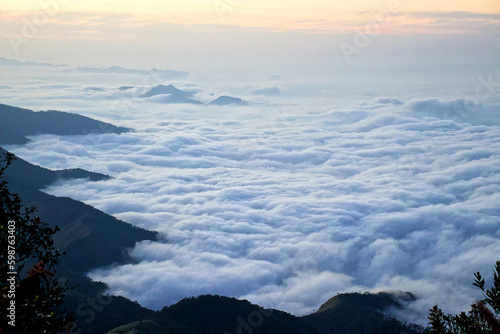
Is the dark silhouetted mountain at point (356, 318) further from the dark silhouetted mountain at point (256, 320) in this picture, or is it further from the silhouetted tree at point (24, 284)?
the silhouetted tree at point (24, 284)

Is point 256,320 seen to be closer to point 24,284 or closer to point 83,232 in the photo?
point 83,232

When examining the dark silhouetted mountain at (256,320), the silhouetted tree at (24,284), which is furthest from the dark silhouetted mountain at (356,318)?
the silhouetted tree at (24,284)

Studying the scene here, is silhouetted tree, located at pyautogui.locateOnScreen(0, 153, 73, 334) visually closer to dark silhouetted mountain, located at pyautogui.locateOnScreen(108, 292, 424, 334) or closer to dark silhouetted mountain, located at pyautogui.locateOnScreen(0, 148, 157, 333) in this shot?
dark silhouetted mountain, located at pyautogui.locateOnScreen(108, 292, 424, 334)

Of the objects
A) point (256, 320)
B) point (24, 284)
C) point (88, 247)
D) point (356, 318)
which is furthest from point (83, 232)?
point (24, 284)

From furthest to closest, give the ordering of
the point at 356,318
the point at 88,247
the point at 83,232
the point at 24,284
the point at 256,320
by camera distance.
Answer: the point at 83,232, the point at 88,247, the point at 356,318, the point at 256,320, the point at 24,284

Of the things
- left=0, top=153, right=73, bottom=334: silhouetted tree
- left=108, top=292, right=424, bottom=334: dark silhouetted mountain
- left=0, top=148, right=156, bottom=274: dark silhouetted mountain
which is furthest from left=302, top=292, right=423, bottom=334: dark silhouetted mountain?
left=0, top=153, right=73, bottom=334: silhouetted tree

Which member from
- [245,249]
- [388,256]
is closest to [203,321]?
[245,249]

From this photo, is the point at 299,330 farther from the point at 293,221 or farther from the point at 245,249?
the point at 293,221
